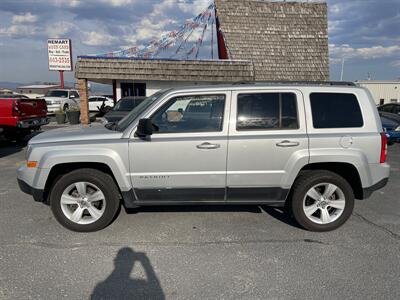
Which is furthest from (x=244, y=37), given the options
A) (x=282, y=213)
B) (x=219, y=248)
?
(x=219, y=248)

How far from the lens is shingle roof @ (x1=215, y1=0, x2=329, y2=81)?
14844 mm

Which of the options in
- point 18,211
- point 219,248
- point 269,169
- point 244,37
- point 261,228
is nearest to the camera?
point 219,248

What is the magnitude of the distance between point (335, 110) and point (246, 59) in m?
11.7

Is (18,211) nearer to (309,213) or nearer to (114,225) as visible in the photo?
(114,225)

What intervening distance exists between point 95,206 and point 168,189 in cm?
100

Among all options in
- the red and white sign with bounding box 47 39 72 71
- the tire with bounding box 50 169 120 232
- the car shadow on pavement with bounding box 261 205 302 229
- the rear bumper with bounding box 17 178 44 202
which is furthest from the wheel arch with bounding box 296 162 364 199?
the red and white sign with bounding box 47 39 72 71

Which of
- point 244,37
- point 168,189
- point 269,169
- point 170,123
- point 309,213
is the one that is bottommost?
point 309,213

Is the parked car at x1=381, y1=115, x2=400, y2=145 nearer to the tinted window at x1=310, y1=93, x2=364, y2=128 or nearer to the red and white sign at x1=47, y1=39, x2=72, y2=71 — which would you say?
the tinted window at x1=310, y1=93, x2=364, y2=128

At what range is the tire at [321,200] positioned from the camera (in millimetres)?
3742

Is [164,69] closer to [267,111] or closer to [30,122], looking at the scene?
[30,122]

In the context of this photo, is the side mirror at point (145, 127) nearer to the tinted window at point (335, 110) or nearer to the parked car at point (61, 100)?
the tinted window at point (335, 110)

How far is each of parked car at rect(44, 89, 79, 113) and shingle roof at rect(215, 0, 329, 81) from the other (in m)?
12.0

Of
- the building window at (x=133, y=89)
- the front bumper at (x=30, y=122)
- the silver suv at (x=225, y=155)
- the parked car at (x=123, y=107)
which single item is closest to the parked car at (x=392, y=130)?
the silver suv at (x=225, y=155)

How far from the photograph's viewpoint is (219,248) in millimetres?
3422
